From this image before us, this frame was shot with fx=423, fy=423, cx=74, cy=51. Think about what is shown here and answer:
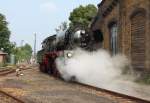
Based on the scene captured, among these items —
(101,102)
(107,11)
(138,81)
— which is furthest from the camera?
(107,11)

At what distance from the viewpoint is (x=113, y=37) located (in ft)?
113

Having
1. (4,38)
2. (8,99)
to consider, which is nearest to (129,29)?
(8,99)

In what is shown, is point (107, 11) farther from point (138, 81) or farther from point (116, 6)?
point (138, 81)

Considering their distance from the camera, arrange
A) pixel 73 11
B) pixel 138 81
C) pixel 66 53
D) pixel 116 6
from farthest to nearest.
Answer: pixel 73 11 < pixel 116 6 < pixel 138 81 < pixel 66 53

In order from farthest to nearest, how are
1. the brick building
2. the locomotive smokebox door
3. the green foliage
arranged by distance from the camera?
the green foliage
the brick building
the locomotive smokebox door

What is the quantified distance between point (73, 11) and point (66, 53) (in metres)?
46.6

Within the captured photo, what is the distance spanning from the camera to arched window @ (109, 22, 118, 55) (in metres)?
33.4

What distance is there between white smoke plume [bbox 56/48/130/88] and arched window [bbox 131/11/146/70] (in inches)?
41.6

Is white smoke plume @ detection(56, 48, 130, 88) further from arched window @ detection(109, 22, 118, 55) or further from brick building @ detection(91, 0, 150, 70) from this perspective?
arched window @ detection(109, 22, 118, 55)

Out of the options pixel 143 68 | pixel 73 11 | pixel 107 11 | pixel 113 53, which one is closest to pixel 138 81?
pixel 143 68

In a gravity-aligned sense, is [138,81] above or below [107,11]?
below

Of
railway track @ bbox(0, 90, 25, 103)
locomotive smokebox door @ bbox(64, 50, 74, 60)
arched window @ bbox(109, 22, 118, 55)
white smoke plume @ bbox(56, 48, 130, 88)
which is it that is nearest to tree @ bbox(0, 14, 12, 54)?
arched window @ bbox(109, 22, 118, 55)

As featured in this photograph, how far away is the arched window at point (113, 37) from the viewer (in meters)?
33.4

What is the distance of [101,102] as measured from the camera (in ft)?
49.3
